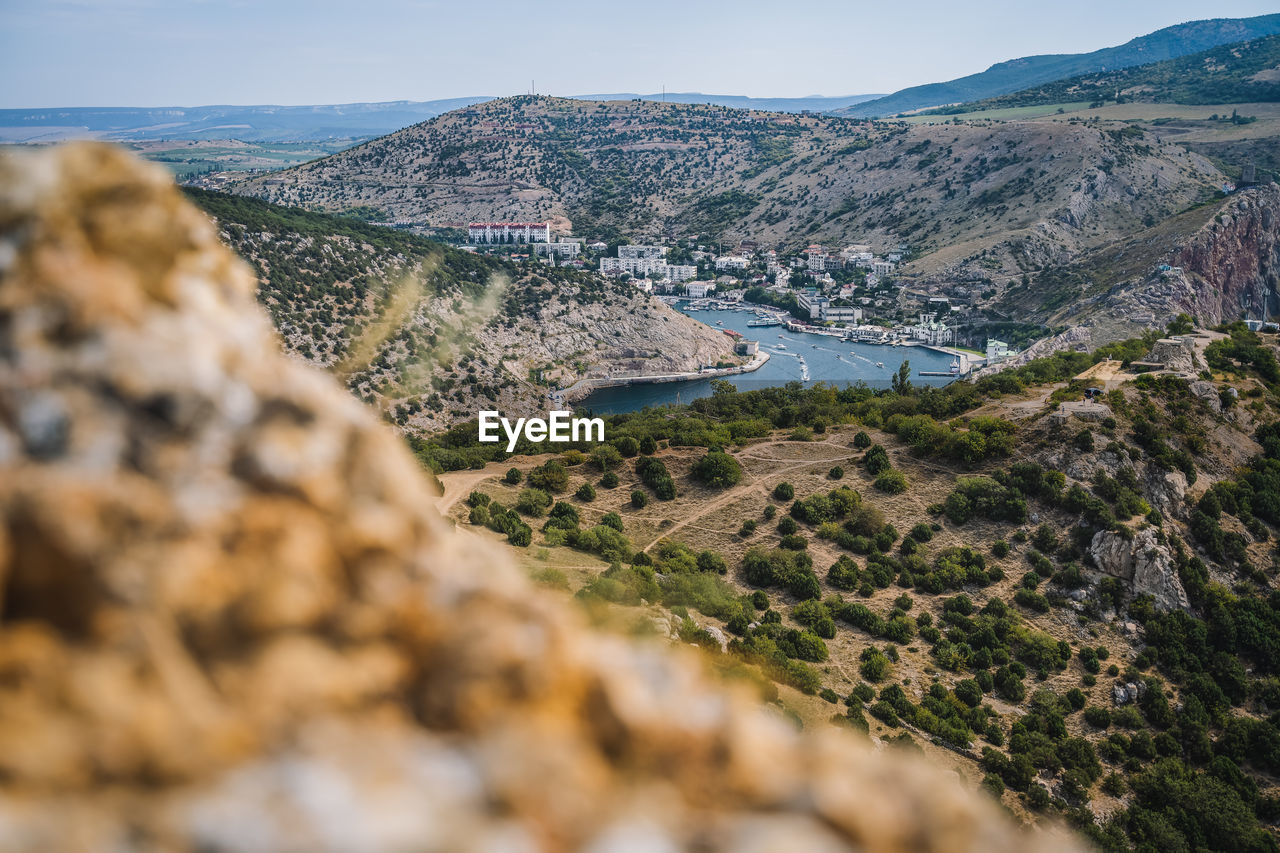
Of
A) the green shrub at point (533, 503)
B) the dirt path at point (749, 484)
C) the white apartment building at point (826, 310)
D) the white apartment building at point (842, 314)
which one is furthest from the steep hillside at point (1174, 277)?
the green shrub at point (533, 503)

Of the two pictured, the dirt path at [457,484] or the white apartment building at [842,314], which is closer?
the dirt path at [457,484]

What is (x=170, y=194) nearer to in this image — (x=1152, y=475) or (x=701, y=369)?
(x=1152, y=475)

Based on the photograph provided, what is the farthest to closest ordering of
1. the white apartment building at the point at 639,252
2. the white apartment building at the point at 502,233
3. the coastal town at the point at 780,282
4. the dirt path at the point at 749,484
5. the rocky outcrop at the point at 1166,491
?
the white apartment building at the point at 502,233
the white apartment building at the point at 639,252
the coastal town at the point at 780,282
the rocky outcrop at the point at 1166,491
the dirt path at the point at 749,484

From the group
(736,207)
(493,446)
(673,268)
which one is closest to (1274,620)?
(493,446)

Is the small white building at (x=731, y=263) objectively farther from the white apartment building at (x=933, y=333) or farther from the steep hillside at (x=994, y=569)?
the steep hillside at (x=994, y=569)

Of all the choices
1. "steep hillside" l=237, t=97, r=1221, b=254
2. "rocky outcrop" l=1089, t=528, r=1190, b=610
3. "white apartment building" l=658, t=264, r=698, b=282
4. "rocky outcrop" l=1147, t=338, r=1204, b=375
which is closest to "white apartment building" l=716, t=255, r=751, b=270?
"white apartment building" l=658, t=264, r=698, b=282
